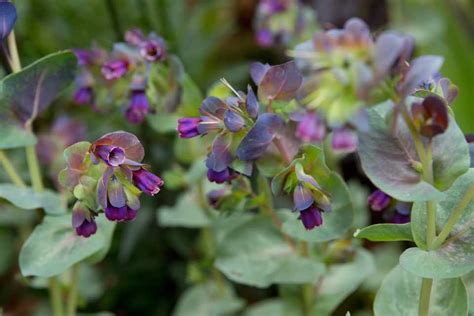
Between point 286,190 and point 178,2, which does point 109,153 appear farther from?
point 178,2

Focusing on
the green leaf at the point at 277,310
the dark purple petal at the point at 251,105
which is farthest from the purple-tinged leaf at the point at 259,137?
the green leaf at the point at 277,310

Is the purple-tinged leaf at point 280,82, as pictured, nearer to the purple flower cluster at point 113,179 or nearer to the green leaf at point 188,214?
the purple flower cluster at point 113,179

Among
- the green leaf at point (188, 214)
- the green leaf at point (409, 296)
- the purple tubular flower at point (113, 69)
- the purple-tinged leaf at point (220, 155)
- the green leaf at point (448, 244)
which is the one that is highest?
the purple-tinged leaf at point (220, 155)

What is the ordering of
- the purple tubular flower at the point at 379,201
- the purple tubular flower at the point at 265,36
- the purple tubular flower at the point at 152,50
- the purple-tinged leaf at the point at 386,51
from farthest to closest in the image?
the purple tubular flower at the point at 265,36, the purple tubular flower at the point at 152,50, the purple tubular flower at the point at 379,201, the purple-tinged leaf at the point at 386,51

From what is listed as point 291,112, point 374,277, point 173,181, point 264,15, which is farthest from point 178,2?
point 291,112

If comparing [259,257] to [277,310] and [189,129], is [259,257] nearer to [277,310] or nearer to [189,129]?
[277,310]

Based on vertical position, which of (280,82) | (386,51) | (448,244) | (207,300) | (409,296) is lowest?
(207,300)

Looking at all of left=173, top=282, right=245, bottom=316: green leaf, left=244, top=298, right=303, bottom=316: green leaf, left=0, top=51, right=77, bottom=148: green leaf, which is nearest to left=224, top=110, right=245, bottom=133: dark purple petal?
left=0, top=51, right=77, bottom=148: green leaf

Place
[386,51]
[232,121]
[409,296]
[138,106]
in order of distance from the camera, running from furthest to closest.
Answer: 1. [138,106]
2. [409,296]
3. [232,121]
4. [386,51]

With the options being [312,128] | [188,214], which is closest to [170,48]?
[188,214]
